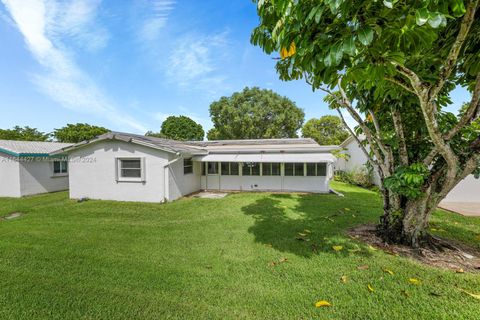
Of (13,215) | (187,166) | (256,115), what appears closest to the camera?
(13,215)

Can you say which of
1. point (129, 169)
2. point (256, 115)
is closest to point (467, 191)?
point (129, 169)

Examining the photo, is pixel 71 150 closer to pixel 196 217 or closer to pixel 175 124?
pixel 196 217

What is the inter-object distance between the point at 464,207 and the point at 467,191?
1993mm

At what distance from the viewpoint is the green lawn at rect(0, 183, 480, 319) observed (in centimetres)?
323

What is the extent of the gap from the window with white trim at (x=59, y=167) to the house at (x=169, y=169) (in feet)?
13.3

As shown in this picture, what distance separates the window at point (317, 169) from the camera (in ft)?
46.7

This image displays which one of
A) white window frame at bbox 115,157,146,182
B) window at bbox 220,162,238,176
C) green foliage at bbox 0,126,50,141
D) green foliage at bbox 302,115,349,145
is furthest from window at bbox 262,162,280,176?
green foliage at bbox 0,126,50,141

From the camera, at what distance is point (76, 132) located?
3591cm

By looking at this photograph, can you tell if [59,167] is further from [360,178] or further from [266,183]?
[360,178]

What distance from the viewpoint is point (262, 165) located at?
49.3 ft

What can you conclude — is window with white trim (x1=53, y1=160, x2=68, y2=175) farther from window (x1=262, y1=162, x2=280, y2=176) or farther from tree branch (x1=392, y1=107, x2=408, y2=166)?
tree branch (x1=392, y1=107, x2=408, y2=166)

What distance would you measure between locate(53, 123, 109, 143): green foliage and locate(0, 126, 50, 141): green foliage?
9.44 feet

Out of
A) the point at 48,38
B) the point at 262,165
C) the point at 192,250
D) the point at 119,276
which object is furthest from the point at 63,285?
the point at 262,165

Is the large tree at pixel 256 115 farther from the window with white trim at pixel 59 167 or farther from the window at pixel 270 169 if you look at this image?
the window with white trim at pixel 59 167
